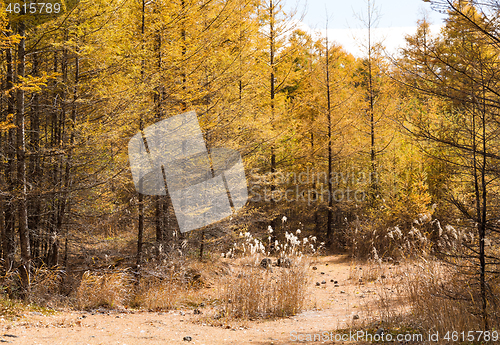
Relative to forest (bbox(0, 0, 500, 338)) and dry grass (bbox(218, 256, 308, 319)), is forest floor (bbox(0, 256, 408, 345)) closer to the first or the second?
dry grass (bbox(218, 256, 308, 319))

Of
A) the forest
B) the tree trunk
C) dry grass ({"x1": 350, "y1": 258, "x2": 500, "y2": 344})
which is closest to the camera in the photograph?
dry grass ({"x1": 350, "y1": 258, "x2": 500, "y2": 344})

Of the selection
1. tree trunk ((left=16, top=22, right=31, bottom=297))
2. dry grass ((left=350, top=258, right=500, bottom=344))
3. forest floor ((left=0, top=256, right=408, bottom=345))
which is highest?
tree trunk ((left=16, top=22, right=31, bottom=297))

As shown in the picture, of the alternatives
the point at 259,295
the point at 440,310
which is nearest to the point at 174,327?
the point at 259,295

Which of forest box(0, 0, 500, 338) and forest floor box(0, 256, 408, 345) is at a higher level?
forest box(0, 0, 500, 338)

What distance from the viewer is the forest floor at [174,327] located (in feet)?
15.1

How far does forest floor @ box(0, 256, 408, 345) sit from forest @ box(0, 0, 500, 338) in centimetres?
98

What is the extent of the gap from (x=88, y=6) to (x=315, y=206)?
39.4 ft

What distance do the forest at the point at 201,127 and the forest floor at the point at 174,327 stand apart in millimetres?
976

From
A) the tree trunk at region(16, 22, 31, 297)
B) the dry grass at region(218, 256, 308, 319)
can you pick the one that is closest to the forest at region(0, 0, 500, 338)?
the tree trunk at region(16, 22, 31, 297)

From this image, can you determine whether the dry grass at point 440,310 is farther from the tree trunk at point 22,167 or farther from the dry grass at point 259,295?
the tree trunk at point 22,167

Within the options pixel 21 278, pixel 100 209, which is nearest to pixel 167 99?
pixel 100 209

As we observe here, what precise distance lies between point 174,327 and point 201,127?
16.7 feet

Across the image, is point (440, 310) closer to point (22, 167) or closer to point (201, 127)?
point (201, 127)

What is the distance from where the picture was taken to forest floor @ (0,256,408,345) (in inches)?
181
